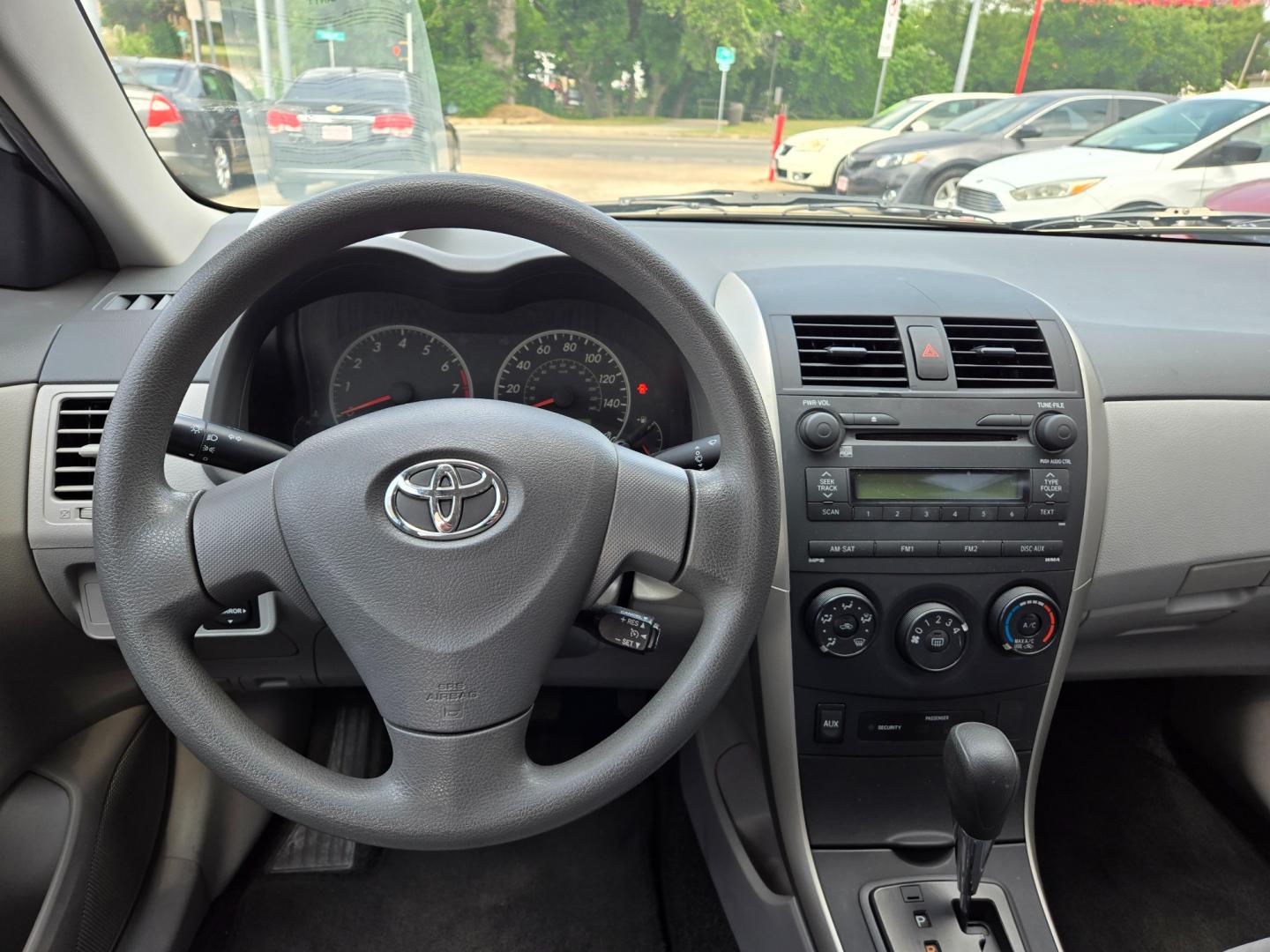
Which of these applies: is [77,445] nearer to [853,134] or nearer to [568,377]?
[568,377]

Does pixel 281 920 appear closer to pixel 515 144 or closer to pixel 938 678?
pixel 938 678

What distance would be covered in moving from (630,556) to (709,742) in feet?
3.06

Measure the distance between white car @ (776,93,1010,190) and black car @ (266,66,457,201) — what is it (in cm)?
63

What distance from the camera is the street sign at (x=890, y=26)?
5.38 ft

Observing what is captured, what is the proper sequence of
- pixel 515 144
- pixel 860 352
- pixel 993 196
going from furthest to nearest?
pixel 993 196
pixel 515 144
pixel 860 352

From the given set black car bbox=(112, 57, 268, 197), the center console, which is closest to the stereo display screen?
the center console

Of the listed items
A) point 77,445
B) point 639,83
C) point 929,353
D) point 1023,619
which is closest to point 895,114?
point 639,83

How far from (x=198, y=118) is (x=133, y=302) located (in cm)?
38

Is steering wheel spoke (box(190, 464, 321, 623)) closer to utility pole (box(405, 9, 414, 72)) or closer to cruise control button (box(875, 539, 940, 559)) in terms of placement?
cruise control button (box(875, 539, 940, 559))

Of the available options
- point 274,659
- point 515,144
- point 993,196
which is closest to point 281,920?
point 274,659

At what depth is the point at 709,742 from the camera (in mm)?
1898

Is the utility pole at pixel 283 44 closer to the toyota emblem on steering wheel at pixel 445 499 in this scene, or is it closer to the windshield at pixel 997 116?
the toyota emblem on steering wheel at pixel 445 499

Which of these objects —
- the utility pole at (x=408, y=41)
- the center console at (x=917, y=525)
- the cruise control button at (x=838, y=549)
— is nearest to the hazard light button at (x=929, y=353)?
the center console at (x=917, y=525)

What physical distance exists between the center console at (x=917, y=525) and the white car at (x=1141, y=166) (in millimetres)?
416
